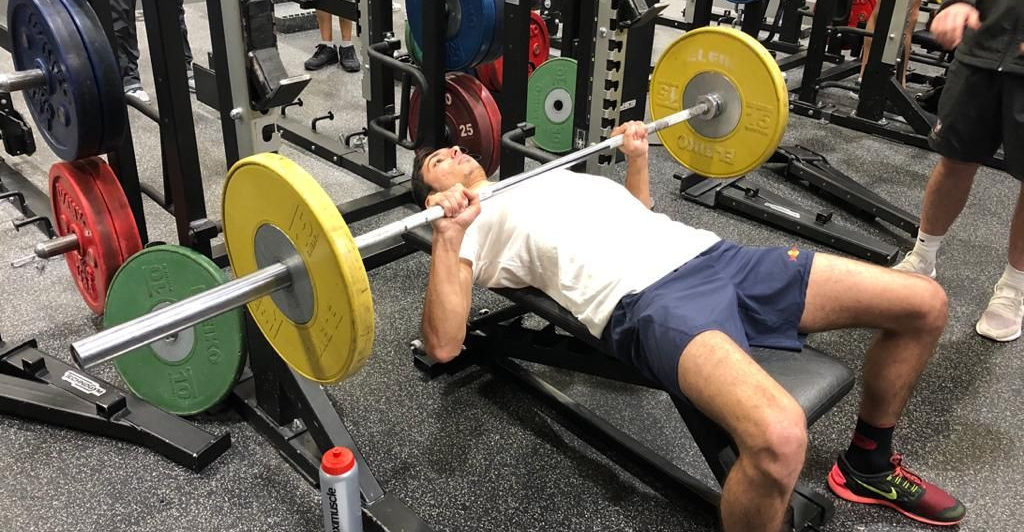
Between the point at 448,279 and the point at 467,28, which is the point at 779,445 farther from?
the point at 467,28

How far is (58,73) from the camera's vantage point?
1979 millimetres

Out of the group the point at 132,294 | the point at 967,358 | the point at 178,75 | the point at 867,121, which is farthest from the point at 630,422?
the point at 867,121

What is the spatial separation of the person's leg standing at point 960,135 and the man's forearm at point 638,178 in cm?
100

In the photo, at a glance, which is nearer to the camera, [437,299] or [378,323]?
[437,299]

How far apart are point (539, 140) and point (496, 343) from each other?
5.17 ft

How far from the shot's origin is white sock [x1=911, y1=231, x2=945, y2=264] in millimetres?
2619

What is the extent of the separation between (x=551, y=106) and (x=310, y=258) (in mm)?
2327

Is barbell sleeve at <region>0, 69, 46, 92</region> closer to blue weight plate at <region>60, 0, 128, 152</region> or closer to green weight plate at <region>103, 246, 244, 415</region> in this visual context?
blue weight plate at <region>60, 0, 128, 152</region>

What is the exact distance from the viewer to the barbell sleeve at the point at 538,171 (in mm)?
1398

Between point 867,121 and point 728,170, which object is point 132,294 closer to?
point 728,170

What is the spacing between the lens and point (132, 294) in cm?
199

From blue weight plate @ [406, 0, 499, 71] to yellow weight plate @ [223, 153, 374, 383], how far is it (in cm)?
151

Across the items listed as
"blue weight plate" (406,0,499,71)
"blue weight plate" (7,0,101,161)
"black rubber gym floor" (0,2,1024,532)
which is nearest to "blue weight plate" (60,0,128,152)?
"blue weight plate" (7,0,101,161)

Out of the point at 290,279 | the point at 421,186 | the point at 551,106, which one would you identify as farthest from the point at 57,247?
the point at 551,106
